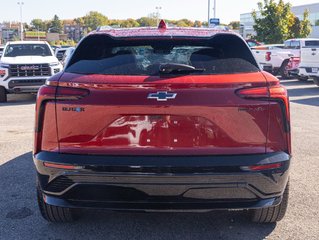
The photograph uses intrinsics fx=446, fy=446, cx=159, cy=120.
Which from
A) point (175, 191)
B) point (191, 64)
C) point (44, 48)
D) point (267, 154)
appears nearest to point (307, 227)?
point (267, 154)

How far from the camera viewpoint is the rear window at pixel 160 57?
335cm

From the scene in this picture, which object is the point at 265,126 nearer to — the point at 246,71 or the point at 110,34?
the point at 246,71

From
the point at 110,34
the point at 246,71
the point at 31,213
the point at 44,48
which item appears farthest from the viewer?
the point at 44,48

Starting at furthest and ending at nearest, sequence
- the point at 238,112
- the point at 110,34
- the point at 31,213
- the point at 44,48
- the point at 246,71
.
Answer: the point at 44,48
the point at 31,213
the point at 110,34
the point at 246,71
the point at 238,112

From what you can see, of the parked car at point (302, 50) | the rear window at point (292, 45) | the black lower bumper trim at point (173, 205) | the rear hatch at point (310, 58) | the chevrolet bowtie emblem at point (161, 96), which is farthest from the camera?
the rear window at point (292, 45)

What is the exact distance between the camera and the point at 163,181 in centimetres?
314

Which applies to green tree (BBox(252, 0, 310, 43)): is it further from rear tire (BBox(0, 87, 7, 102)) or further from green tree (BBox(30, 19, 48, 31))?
green tree (BBox(30, 19, 48, 31))

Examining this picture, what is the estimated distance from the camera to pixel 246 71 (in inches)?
134

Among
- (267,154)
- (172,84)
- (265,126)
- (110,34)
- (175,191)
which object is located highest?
(110,34)

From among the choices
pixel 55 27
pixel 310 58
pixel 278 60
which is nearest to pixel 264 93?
pixel 310 58

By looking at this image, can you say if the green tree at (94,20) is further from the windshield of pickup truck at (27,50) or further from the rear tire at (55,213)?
the rear tire at (55,213)

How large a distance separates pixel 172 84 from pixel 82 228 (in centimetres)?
163

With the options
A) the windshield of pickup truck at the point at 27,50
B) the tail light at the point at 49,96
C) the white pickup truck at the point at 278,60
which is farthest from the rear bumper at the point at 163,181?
the white pickup truck at the point at 278,60

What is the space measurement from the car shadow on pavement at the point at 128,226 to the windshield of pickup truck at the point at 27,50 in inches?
423
